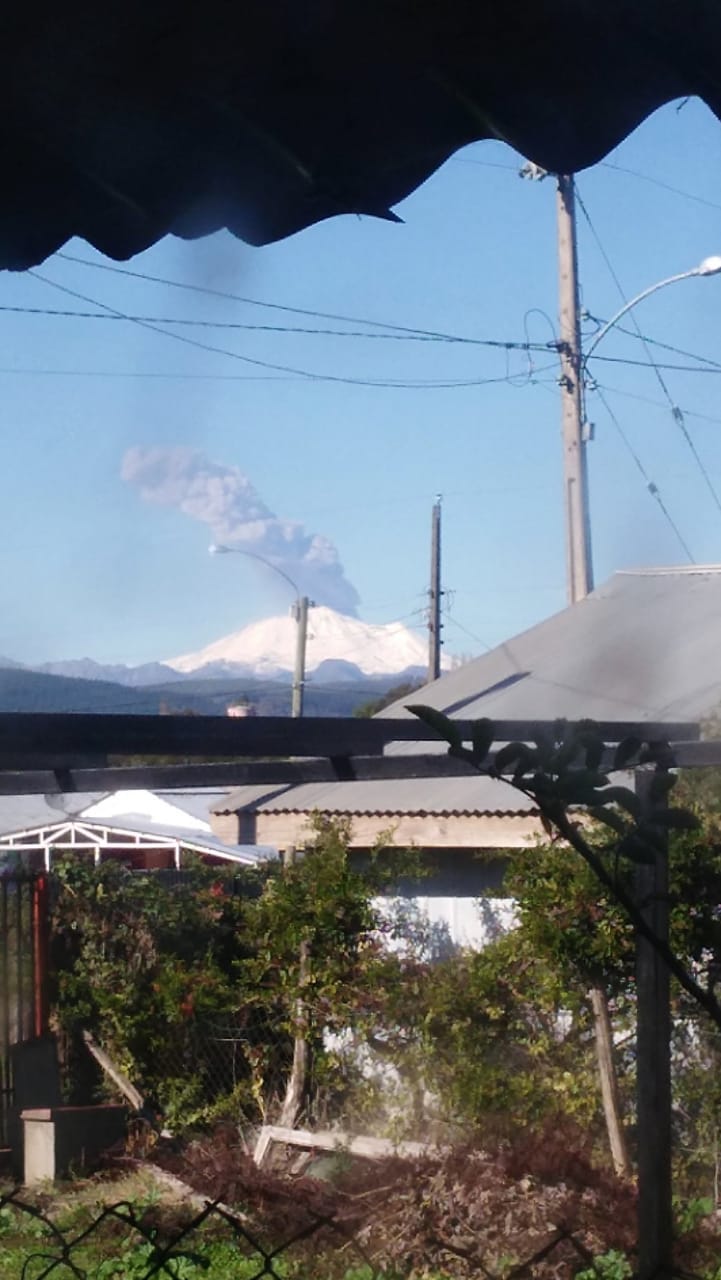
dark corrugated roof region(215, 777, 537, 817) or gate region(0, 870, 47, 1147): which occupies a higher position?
dark corrugated roof region(215, 777, 537, 817)

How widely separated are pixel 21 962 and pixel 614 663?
4829 mm

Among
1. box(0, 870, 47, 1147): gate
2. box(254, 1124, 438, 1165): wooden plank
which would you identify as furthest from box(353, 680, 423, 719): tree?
box(0, 870, 47, 1147): gate

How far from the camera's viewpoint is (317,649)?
217 cm

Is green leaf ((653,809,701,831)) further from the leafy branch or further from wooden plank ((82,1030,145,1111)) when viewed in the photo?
wooden plank ((82,1030,145,1111))

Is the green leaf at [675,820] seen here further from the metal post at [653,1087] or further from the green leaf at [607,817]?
the metal post at [653,1087]

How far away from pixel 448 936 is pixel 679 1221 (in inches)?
121

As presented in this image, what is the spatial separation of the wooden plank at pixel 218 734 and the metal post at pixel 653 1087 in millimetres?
303

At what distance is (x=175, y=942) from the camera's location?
8.41 m

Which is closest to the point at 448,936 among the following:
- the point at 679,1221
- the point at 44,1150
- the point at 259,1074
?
the point at 259,1074

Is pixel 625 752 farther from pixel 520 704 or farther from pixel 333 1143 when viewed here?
pixel 333 1143

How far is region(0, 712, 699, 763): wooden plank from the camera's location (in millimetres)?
1772

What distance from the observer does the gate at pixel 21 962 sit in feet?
27.1

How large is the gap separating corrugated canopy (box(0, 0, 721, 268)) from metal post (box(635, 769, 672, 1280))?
92 centimetres

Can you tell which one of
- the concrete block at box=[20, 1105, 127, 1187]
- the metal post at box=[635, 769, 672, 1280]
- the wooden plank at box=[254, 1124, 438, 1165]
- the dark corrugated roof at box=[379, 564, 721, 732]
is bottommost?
the concrete block at box=[20, 1105, 127, 1187]
